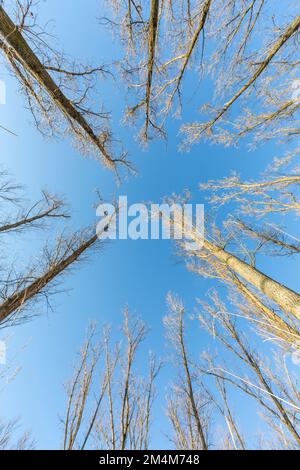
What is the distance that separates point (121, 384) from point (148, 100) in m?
7.02

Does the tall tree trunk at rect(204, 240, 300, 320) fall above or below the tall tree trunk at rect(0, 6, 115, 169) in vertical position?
below

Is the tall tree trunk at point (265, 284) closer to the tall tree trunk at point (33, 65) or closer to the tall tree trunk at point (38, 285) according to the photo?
the tall tree trunk at point (38, 285)

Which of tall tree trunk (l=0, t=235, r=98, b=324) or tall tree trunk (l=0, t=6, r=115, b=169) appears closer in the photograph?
tall tree trunk (l=0, t=6, r=115, b=169)

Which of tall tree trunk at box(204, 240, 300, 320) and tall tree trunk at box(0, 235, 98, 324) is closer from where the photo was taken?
tall tree trunk at box(204, 240, 300, 320)

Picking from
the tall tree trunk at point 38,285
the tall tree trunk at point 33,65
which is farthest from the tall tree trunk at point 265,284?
the tall tree trunk at point 33,65

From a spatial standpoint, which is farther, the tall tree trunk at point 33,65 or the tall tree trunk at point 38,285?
the tall tree trunk at point 38,285

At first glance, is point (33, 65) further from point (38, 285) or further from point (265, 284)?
point (265, 284)

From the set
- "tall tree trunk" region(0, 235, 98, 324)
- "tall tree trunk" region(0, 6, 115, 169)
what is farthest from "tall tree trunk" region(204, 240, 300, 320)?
"tall tree trunk" region(0, 6, 115, 169)

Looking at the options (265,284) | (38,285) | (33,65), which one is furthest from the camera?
(38,285)

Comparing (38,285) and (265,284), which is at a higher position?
(38,285)

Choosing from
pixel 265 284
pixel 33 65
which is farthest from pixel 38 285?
pixel 265 284

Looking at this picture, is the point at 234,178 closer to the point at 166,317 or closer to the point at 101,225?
the point at 101,225

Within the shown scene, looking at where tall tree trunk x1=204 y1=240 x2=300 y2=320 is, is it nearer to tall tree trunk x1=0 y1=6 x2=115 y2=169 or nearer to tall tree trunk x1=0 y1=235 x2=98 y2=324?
tall tree trunk x1=0 y1=235 x2=98 y2=324
